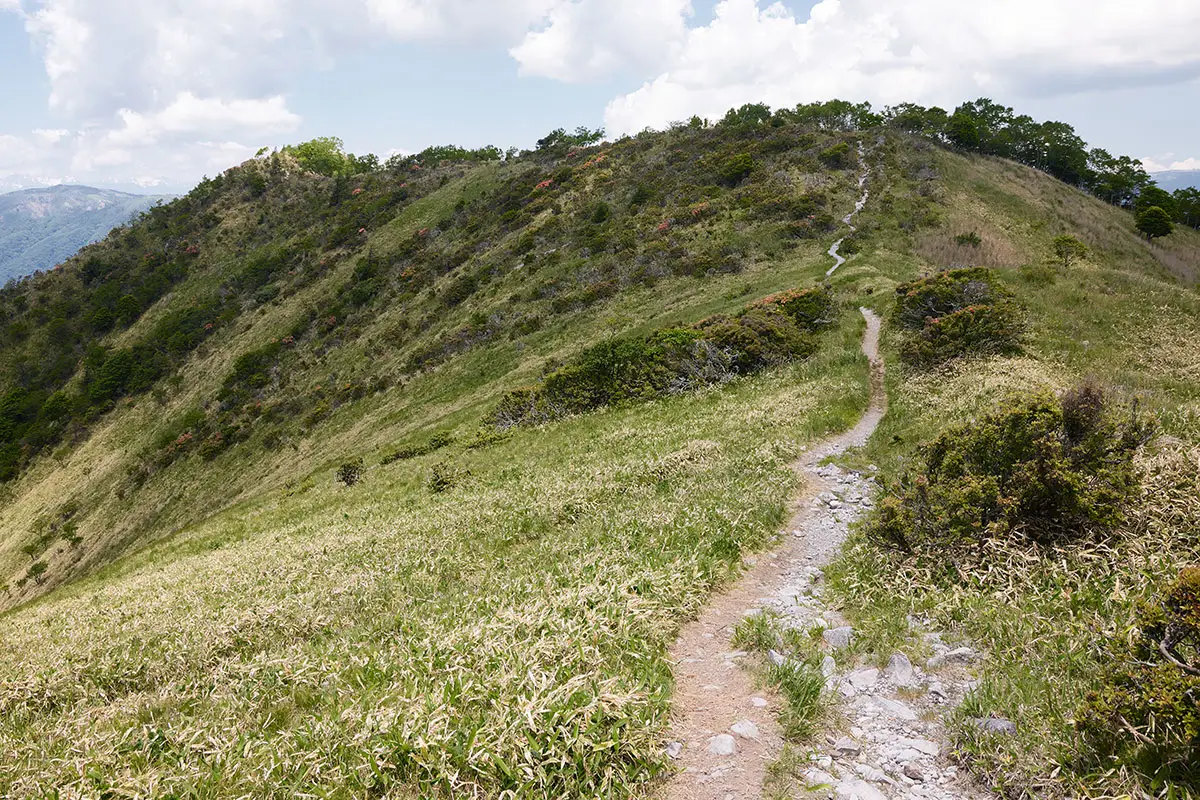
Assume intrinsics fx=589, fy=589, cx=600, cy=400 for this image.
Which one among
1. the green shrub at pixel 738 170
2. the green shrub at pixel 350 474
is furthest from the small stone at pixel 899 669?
the green shrub at pixel 738 170

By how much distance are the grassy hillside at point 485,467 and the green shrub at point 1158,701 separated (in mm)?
336

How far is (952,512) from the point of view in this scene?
8.66 meters

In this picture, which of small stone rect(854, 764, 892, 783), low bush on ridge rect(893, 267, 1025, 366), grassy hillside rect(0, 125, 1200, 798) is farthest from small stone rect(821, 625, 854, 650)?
low bush on ridge rect(893, 267, 1025, 366)

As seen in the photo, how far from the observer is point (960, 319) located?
71.3 ft

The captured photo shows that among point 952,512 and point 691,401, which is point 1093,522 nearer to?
point 952,512

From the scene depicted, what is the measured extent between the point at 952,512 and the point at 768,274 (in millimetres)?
37099

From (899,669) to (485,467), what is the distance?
20.2m

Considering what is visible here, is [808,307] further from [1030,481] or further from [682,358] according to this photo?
[1030,481]

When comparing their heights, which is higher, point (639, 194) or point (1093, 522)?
point (639, 194)

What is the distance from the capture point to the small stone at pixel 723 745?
5.40m

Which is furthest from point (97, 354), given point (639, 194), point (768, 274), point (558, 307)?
point (768, 274)

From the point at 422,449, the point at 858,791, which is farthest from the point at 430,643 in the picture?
the point at 422,449

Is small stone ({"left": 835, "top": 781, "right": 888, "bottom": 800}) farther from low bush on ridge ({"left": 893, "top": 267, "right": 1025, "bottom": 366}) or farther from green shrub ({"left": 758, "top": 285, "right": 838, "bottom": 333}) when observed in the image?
green shrub ({"left": 758, "top": 285, "right": 838, "bottom": 333})

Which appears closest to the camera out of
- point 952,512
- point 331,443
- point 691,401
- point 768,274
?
point 952,512
